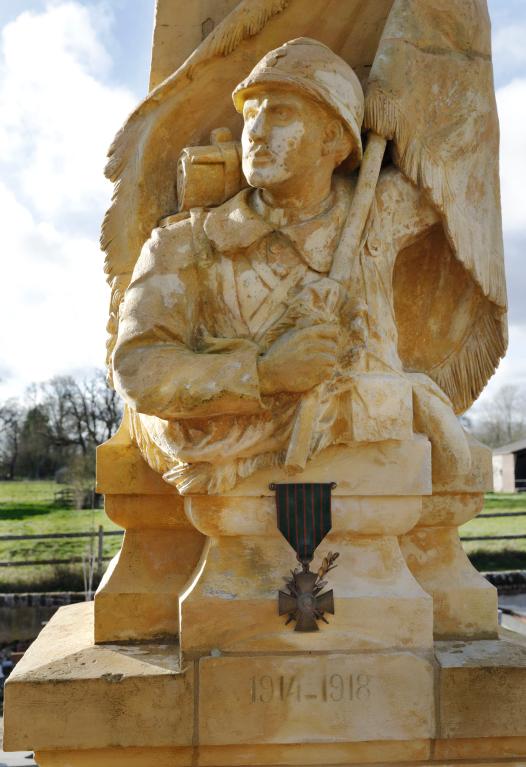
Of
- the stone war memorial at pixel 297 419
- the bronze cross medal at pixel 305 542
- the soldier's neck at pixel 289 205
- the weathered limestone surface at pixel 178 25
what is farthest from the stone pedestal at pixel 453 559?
the weathered limestone surface at pixel 178 25

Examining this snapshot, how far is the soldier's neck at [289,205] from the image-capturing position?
2695 millimetres

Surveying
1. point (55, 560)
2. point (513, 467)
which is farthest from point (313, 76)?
point (513, 467)

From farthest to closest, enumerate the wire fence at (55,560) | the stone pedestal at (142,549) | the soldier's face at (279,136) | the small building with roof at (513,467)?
the small building with roof at (513,467) → the wire fence at (55,560) → the stone pedestal at (142,549) → the soldier's face at (279,136)

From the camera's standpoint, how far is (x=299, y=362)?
7.94ft

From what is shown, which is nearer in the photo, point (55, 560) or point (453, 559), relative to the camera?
point (453, 559)

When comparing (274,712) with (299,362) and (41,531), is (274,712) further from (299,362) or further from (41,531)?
(41,531)

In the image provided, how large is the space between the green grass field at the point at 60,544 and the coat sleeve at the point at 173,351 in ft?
40.2

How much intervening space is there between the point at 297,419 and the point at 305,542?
392mm

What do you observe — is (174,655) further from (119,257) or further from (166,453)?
(119,257)

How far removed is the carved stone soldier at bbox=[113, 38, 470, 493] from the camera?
8.02ft

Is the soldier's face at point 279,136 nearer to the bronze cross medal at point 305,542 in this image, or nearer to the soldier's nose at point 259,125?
the soldier's nose at point 259,125

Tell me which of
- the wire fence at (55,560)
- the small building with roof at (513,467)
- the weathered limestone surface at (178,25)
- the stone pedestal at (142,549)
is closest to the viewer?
the stone pedestal at (142,549)

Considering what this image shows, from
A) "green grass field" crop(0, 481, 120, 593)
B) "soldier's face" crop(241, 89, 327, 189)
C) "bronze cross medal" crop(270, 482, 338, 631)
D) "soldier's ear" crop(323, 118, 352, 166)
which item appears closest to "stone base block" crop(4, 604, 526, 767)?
"bronze cross medal" crop(270, 482, 338, 631)

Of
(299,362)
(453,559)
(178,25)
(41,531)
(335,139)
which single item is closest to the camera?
(299,362)
